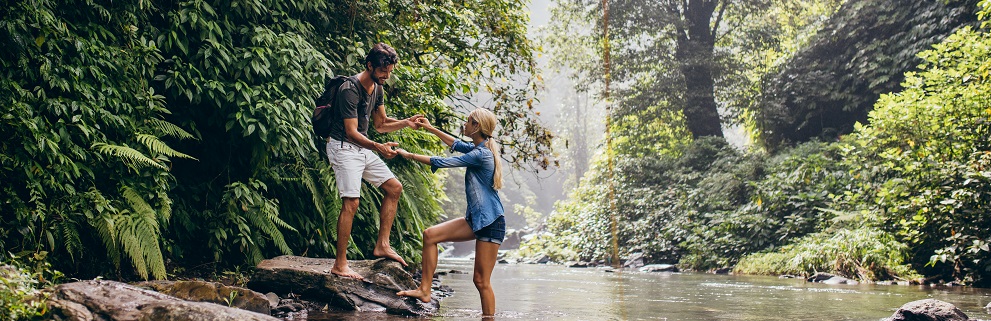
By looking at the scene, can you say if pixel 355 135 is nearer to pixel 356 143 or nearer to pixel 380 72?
pixel 356 143

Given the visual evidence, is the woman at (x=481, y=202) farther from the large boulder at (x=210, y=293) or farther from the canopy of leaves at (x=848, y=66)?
the canopy of leaves at (x=848, y=66)

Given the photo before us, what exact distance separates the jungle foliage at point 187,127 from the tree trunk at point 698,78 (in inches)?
624

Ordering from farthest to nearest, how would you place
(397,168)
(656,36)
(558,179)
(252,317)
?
(558,179) → (656,36) → (397,168) → (252,317)

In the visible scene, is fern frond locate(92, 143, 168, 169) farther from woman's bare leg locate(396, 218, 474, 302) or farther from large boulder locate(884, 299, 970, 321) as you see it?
large boulder locate(884, 299, 970, 321)

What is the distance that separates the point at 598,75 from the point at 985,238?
16690 millimetres

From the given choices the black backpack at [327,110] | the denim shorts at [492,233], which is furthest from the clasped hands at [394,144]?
the denim shorts at [492,233]

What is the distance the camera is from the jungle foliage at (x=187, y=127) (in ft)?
18.4

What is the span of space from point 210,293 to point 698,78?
71.7 ft

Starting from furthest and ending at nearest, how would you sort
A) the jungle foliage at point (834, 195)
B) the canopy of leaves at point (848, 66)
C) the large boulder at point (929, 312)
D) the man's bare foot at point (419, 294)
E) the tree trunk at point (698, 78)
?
the tree trunk at point (698, 78), the canopy of leaves at point (848, 66), the jungle foliage at point (834, 195), the man's bare foot at point (419, 294), the large boulder at point (929, 312)

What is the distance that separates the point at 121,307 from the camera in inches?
155

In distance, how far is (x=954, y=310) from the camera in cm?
545

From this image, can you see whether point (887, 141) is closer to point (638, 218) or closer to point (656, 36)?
point (638, 218)

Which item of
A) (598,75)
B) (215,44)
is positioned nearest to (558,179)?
(598,75)

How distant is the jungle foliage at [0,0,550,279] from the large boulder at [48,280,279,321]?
1.29 m
